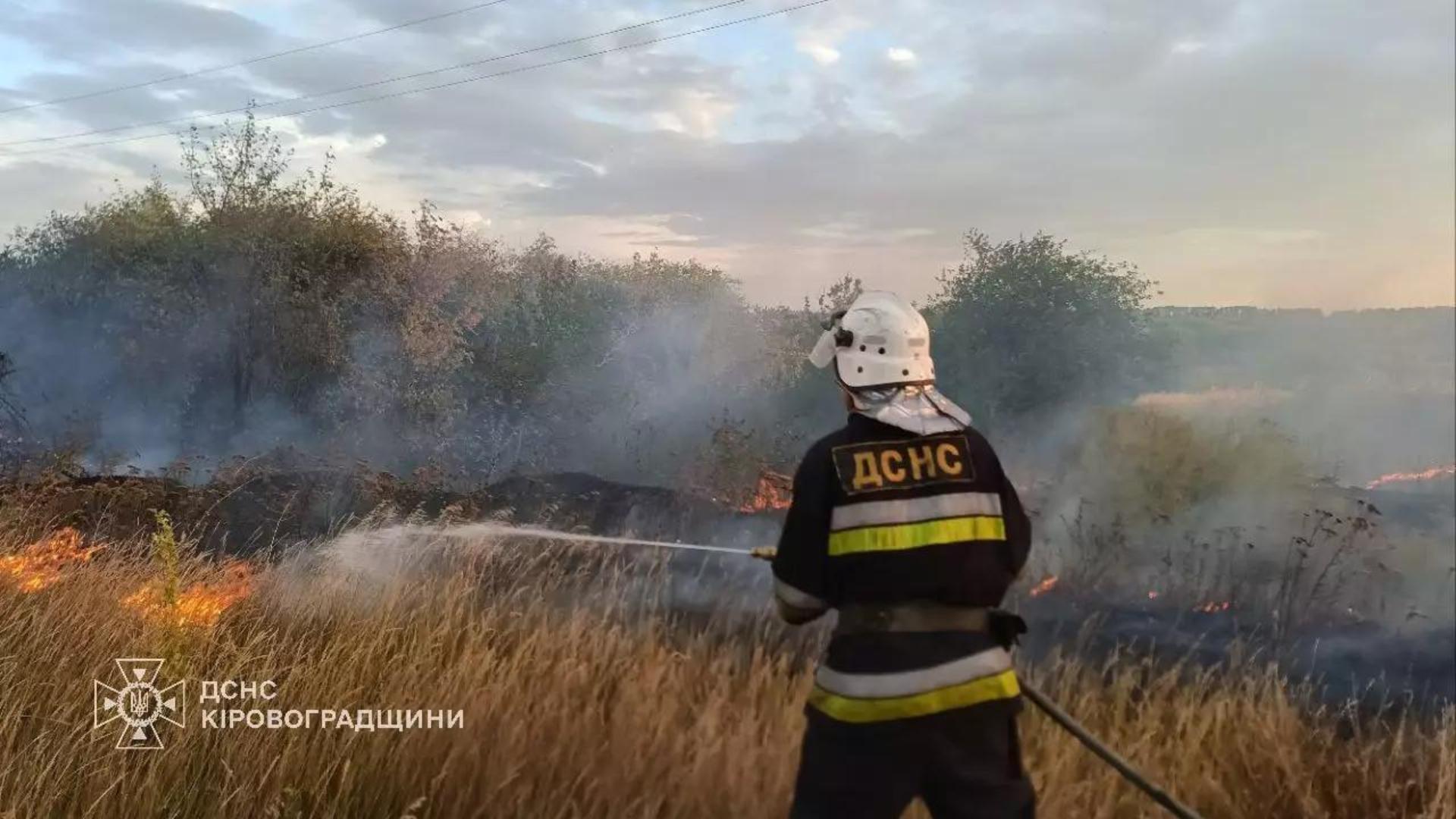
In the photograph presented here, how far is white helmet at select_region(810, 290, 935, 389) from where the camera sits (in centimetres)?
277

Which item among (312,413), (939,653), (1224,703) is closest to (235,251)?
(312,413)

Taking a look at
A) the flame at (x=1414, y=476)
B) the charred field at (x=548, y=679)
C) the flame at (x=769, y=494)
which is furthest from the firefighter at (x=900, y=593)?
the flame at (x=1414, y=476)

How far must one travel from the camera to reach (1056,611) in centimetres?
612

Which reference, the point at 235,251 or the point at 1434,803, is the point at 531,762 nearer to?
the point at 1434,803

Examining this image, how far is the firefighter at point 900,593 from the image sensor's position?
8.77ft

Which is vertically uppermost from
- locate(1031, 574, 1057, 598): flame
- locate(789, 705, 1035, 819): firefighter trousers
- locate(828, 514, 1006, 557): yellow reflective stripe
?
locate(828, 514, 1006, 557): yellow reflective stripe

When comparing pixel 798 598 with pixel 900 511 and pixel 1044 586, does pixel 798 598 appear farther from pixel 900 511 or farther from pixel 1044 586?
pixel 1044 586

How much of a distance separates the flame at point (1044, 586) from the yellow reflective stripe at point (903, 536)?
3879mm

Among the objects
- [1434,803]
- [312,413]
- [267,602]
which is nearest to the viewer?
[1434,803]

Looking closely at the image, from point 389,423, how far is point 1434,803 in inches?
288

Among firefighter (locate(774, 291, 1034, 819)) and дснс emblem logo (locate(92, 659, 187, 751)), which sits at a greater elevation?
firefighter (locate(774, 291, 1034, 819))

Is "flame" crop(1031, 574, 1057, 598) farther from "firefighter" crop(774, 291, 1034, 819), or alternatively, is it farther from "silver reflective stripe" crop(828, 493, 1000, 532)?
"silver reflective stripe" crop(828, 493, 1000, 532)

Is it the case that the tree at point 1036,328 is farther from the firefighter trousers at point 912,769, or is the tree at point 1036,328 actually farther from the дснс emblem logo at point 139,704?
the дснс emblem logo at point 139,704

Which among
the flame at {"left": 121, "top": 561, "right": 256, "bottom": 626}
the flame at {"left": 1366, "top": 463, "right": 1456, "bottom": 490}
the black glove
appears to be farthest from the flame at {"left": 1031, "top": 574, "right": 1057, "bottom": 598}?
the flame at {"left": 121, "top": 561, "right": 256, "bottom": 626}
